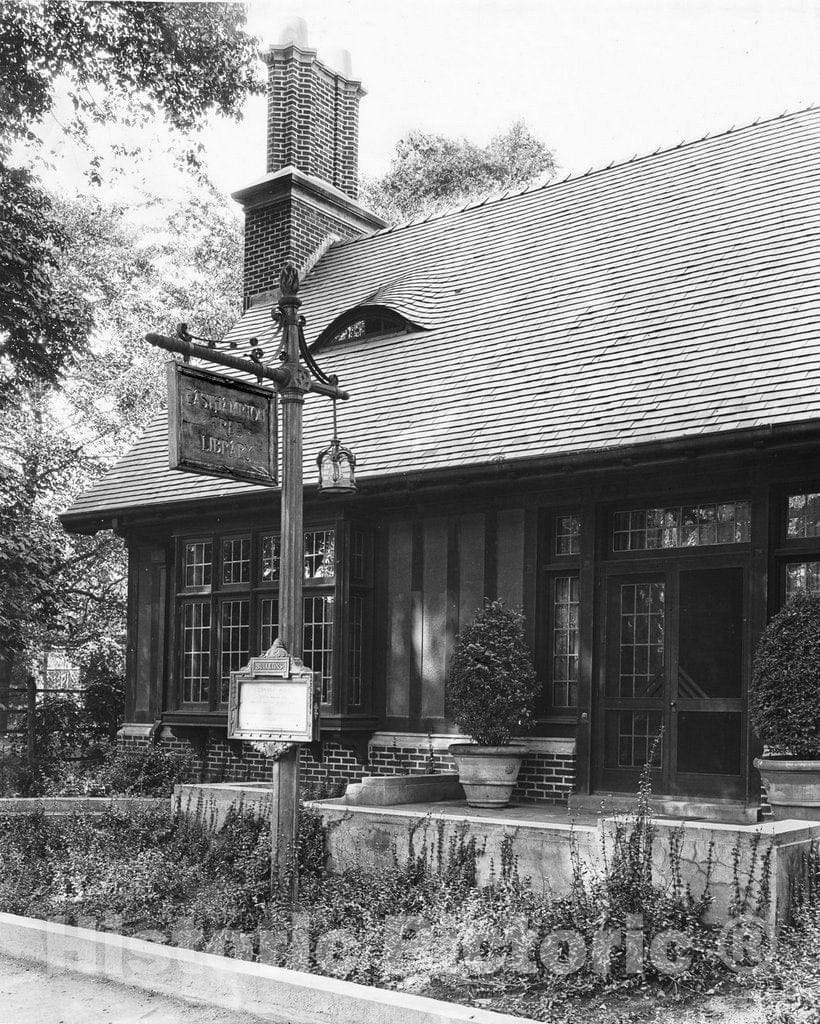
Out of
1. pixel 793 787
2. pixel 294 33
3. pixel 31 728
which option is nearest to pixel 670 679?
pixel 793 787

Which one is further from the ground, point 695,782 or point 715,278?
point 715,278

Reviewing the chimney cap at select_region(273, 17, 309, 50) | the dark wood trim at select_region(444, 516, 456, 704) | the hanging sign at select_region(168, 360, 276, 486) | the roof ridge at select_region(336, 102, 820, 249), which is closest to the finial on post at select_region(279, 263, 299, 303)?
the hanging sign at select_region(168, 360, 276, 486)

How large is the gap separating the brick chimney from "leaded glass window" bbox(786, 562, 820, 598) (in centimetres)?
1080

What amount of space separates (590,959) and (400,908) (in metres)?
1.62

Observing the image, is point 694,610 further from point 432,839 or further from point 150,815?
point 150,815

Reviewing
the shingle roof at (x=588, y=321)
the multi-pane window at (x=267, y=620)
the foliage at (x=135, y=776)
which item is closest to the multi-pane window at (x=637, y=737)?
the shingle roof at (x=588, y=321)

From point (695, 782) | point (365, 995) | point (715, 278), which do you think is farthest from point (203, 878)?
point (715, 278)

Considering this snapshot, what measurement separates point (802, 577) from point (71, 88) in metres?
14.0

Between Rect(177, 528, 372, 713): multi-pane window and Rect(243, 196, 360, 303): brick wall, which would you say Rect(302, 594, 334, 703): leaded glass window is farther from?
Rect(243, 196, 360, 303): brick wall

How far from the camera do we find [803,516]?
30.1ft

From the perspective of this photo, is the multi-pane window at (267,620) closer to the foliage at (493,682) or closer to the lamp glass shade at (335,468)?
the foliage at (493,682)

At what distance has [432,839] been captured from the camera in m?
8.32

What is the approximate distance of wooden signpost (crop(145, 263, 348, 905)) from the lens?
7258 mm

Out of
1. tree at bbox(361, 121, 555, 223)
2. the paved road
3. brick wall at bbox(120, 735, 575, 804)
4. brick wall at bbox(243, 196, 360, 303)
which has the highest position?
tree at bbox(361, 121, 555, 223)
